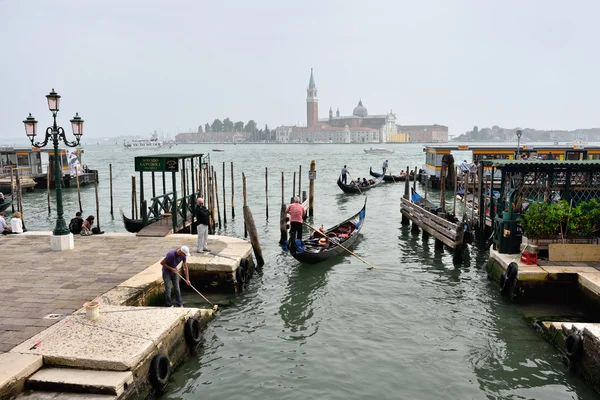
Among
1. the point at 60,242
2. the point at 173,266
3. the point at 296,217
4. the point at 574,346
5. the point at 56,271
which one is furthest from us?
the point at 296,217

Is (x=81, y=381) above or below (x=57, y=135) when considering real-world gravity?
below

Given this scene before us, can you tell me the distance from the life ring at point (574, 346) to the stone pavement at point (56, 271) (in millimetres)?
7018

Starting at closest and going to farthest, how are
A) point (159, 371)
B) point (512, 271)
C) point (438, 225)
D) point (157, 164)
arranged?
point (159, 371) < point (512, 271) < point (157, 164) < point (438, 225)

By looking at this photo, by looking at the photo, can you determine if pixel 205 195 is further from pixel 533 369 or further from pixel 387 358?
pixel 533 369

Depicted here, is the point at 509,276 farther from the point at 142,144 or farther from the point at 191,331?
the point at 142,144

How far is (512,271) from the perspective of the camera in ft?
31.8

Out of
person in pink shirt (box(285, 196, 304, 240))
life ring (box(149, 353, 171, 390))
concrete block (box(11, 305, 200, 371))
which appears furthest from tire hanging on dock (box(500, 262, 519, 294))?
life ring (box(149, 353, 171, 390))

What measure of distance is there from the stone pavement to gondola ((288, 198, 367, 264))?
248 centimetres

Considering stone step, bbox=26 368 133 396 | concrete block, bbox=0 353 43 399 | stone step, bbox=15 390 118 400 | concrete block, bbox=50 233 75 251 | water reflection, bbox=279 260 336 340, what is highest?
concrete block, bbox=50 233 75 251

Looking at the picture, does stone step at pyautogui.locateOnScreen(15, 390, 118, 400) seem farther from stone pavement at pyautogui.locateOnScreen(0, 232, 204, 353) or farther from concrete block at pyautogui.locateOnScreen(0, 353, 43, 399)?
stone pavement at pyautogui.locateOnScreen(0, 232, 204, 353)

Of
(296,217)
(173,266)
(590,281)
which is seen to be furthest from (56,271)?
(590,281)

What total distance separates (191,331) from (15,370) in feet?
8.26

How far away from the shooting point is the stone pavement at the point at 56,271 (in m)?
7.20

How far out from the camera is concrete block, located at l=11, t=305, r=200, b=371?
5.87 metres
